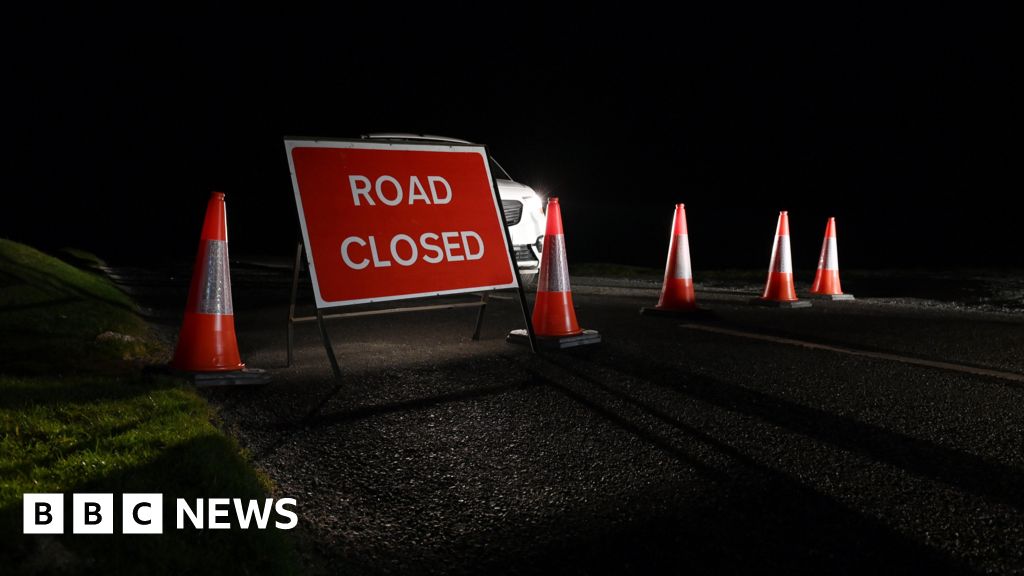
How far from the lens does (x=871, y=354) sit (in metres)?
5.93

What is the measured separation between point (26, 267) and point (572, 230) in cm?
2303

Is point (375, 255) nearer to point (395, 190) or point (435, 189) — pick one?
point (395, 190)

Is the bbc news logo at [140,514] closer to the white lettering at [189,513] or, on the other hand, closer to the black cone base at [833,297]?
the white lettering at [189,513]

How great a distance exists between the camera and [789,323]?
25.3 feet

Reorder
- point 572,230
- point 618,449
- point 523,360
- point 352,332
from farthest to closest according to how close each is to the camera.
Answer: point 572,230
point 352,332
point 523,360
point 618,449

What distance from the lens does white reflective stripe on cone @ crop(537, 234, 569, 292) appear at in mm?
6555

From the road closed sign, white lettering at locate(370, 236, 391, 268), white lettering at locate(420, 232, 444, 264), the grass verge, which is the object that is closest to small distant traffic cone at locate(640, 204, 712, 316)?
the road closed sign

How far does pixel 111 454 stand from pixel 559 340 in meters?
3.63

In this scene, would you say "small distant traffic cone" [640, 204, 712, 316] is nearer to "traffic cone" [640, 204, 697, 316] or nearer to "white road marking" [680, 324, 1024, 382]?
"traffic cone" [640, 204, 697, 316]

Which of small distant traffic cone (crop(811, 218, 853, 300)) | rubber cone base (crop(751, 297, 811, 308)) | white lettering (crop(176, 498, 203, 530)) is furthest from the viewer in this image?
small distant traffic cone (crop(811, 218, 853, 300))

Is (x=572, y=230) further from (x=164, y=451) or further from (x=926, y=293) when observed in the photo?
(x=164, y=451)

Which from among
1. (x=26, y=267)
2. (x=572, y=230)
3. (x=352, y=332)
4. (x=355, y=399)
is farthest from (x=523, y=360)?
(x=572, y=230)

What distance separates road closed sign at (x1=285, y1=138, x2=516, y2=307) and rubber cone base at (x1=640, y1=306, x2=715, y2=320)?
2.35 metres

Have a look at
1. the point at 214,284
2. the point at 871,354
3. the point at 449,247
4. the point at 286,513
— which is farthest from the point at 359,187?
the point at 871,354
